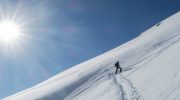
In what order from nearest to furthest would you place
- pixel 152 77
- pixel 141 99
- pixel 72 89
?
pixel 141 99 < pixel 152 77 < pixel 72 89

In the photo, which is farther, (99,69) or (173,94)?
(99,69)

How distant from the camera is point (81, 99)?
97.0 ft

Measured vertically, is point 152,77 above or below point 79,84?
below

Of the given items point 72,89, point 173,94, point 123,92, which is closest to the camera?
point 173,94

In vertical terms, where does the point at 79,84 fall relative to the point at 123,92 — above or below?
above

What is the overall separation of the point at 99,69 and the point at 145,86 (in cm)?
2213

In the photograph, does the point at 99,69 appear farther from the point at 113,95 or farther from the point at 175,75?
the point at 175,75

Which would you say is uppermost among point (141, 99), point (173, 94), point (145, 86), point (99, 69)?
point (99, 69)

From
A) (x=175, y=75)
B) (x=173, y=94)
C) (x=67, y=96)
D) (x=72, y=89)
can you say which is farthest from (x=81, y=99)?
(x=173, y=94)

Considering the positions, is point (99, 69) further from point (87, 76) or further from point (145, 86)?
point (145, 86)

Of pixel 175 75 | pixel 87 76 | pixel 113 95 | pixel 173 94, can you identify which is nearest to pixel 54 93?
pixel 87 76

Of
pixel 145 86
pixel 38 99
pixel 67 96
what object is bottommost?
pixel 145 86

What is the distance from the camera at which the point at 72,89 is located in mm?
38312

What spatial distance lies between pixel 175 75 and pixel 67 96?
1769 centimetres
